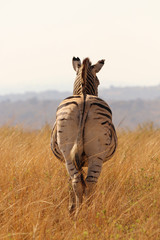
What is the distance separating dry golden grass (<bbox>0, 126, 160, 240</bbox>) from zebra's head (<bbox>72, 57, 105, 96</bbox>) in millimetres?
1337

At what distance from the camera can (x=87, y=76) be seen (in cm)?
544

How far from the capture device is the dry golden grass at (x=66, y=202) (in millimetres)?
3988

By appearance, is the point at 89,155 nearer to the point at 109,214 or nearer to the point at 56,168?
the point at 109,214

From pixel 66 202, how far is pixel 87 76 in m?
1.85

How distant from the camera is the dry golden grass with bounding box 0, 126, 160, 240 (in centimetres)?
399

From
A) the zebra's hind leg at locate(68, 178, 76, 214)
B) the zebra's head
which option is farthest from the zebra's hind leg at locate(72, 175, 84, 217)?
the zebra's head

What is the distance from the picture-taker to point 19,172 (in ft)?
19.6

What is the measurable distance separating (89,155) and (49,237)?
3.80 ft

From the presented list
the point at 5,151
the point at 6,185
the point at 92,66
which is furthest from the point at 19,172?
the point at 92,66

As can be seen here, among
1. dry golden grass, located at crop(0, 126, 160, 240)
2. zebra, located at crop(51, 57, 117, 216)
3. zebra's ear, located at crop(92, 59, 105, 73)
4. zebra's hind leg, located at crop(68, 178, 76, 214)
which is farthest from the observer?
zebra's ear, located at crop(92, 59, 105, 73)

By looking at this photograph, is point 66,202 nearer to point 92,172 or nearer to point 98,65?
point 92,172

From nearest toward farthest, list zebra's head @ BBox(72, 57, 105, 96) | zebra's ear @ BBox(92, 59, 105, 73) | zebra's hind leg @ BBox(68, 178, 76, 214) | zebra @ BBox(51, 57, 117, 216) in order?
zebra @ BBox(51, 57, 117, 216) < zebra's hind leg @ BBox(68, 178, 76, 214) < zebra's head @ BBox(72, 57, 105, 96) < zebra's ear @ BBox(92, 59, 105, 73)

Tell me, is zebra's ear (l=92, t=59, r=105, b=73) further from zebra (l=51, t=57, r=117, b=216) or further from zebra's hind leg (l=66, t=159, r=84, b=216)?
zebra's hind leg (l=66, t=159, r=84, b=216)

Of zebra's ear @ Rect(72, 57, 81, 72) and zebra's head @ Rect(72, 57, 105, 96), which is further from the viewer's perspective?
zebra's ear @ Rect(72, 57, 81, 72)
